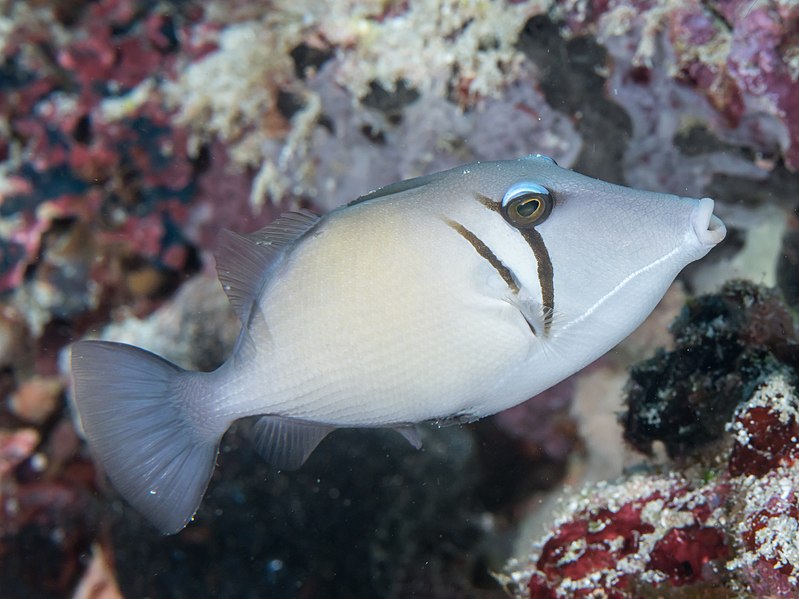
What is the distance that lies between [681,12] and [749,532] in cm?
286

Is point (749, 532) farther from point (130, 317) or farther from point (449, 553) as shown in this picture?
point (130, 317)

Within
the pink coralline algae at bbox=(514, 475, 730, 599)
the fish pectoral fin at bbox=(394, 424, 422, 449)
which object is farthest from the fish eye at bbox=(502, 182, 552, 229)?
the pink coralline algae at bbox=(514, 475, 730, 599)

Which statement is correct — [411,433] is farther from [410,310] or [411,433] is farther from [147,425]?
[147,425]

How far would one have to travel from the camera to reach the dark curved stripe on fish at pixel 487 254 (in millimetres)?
1847

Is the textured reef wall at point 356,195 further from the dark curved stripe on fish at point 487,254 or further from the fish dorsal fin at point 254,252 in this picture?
the fish dorsal fin at point 254,252

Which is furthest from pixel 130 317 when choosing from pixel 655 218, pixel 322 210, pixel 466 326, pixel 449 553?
pixel 655 218

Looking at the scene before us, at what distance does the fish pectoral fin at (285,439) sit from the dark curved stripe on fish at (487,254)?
78cm

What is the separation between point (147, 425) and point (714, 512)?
1.93 m

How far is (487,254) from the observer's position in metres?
1.86

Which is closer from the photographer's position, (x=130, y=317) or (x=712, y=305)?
(x=712, y=305)

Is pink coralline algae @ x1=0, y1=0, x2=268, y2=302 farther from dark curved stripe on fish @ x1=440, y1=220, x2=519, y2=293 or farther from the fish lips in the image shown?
the fish lips

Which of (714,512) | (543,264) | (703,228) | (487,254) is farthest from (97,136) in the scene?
(714,512)

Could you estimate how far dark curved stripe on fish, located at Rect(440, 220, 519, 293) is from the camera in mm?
1847

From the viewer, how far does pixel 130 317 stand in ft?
17.8
